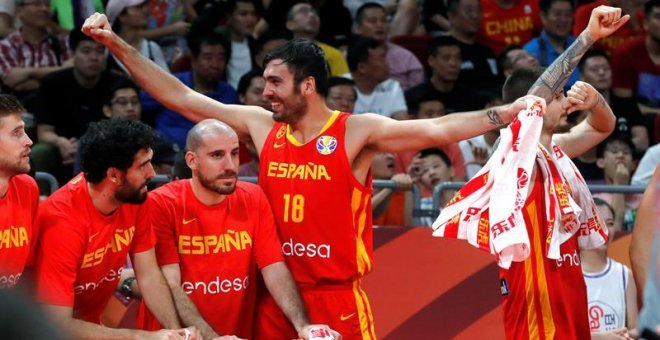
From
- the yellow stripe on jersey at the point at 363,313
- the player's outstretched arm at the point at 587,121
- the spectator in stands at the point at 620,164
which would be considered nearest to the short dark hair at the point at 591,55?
the spectator in stands at the point at 620,164

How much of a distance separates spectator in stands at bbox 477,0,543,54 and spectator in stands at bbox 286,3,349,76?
185 centimetres

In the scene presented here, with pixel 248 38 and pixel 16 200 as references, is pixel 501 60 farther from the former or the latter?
pixel 16 200

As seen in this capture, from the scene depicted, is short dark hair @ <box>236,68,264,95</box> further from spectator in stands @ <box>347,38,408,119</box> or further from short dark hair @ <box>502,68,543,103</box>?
short dark hair @ <box>502,68,543,103</box>

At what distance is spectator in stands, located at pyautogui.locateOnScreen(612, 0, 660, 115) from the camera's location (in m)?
11.8

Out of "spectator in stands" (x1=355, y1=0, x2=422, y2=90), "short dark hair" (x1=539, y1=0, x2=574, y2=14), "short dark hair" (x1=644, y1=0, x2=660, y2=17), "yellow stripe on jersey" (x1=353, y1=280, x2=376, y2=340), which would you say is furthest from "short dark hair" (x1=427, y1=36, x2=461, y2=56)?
"yellow stripe on jersey" (x1=353, y1=280, x2=376, y2=340)

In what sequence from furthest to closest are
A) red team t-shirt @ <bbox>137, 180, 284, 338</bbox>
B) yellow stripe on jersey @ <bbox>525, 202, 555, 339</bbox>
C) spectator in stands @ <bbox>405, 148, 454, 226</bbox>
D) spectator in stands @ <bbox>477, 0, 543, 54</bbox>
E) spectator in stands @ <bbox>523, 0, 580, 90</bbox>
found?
spectator in stands @ <bbox>477, 0, 543, 54</bbox>, spectator in stands @ <bbox>523, 0, 580, 90</bbox>, spectator in stands @ <bbox>405, 148, 454, 226</bbox>, red team t-shirt @ <bbox>137, 180, 284, 338</bbox>, yellow stripe on jersey @ <bbox>525, 202, 555, 339</bbox>

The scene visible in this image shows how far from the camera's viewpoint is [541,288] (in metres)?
6.32

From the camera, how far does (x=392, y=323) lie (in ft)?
27.3

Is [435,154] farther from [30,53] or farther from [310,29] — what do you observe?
[30,53]

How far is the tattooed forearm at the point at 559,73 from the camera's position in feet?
20.0

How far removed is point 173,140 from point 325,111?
12.7 feet

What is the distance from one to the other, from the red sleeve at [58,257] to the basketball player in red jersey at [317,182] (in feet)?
3.68

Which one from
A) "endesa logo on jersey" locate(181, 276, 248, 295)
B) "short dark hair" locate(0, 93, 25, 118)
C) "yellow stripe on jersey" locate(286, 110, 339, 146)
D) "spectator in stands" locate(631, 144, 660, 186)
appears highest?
"short dark hair" locate(0, 93, 25, 118)

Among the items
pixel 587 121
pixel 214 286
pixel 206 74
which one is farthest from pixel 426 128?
pixel 206 74
